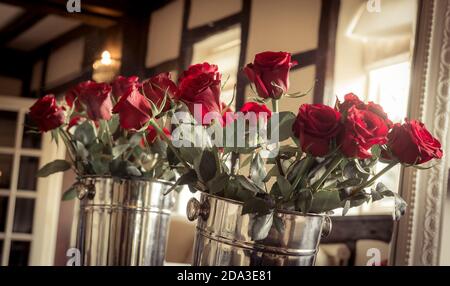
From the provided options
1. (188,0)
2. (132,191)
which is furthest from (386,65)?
(132,191)

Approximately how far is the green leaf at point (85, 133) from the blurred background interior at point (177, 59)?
0.03m

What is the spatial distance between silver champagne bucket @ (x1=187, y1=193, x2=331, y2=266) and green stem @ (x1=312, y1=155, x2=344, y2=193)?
0.03 metres

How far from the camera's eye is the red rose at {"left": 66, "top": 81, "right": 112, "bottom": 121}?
0.76m

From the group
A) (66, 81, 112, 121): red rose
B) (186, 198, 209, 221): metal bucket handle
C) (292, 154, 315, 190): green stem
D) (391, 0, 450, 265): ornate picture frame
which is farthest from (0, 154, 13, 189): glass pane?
(391, 0, 450, 265): ornate picture frame

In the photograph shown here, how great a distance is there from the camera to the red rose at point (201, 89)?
2.13 feet

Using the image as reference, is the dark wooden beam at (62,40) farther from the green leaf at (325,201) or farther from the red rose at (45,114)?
the green leaf at (325,201)

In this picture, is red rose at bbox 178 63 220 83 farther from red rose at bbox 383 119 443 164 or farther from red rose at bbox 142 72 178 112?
red rose at bbox 383 119 443 164

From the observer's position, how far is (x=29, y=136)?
0.76 meters

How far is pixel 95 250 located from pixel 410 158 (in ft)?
1.30

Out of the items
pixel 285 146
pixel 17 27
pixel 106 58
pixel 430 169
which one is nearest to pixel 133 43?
pixel 106 58

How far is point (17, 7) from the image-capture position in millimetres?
755

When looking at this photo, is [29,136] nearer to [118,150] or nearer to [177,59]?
[118,150]

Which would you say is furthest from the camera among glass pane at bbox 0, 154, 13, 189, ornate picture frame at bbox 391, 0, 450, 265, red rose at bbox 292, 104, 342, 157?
ornate picture frame at bbox 391, 0, 450, 265

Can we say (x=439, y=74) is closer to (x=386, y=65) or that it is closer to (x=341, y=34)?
(x=386, y=65)
